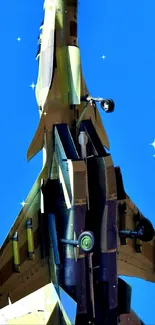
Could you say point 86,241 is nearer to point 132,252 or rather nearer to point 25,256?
point 25,256

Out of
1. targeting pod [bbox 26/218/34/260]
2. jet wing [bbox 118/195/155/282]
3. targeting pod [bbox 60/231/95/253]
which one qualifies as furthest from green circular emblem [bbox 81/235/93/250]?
jet wing [bbox 118/195/155/282]

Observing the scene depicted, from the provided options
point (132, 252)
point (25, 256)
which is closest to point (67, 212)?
point (25, 256)

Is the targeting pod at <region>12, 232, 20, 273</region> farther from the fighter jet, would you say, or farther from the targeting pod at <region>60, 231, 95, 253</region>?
the targeting pod at <region>60, 231, 95, 253</region>

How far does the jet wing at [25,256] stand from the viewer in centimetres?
359

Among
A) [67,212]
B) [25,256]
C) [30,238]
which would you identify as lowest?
[25,256]

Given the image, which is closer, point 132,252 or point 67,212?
point 67,212

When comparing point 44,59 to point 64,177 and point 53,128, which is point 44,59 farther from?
point 64,177

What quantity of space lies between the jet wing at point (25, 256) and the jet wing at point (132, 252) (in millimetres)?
696

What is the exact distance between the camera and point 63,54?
387 centimetres

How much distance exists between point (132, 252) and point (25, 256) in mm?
1064

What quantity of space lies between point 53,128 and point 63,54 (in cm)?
59

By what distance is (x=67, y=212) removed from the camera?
3.64 metres

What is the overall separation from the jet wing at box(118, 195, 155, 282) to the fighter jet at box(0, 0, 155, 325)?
4cm

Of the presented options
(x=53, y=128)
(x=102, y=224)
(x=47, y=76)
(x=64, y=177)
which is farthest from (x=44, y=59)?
(x=102, y=224)
